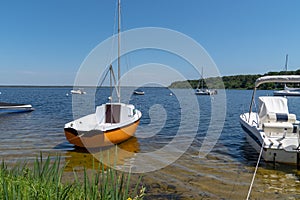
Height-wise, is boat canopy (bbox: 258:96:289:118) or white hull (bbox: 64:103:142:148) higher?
boat canopy (bbox: 258:96:289:118)

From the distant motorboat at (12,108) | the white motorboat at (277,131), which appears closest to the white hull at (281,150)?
the white motorboat at (277,131)

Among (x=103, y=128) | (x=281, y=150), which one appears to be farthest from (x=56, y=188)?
(x=281, y=150)

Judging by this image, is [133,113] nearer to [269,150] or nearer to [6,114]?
[269,150]

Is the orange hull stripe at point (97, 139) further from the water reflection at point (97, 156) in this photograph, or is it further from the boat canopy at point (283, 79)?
the boat canopy at point (283, 79)

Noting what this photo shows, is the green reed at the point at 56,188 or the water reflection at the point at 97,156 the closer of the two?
the green reed at the point at 56,188

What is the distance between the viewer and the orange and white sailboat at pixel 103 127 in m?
8.63

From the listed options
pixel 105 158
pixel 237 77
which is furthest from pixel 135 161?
pixel 237 77

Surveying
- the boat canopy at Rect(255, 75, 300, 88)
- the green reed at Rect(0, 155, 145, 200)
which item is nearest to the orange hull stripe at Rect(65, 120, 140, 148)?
the green reed at Rect(0, 155, 145, 200)

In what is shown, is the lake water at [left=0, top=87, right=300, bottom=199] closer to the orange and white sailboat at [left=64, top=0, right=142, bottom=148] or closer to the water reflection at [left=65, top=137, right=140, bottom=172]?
the water reflection at [left=65, top=137, right=140, bottom=172]

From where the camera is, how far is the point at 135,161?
812 centimetres

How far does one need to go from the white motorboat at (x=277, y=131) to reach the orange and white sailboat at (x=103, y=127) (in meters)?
5.07

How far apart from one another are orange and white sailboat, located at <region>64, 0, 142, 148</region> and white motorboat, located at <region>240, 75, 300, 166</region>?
5.07 metres

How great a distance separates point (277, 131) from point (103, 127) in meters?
6.15

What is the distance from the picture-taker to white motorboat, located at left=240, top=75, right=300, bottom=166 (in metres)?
7.33
